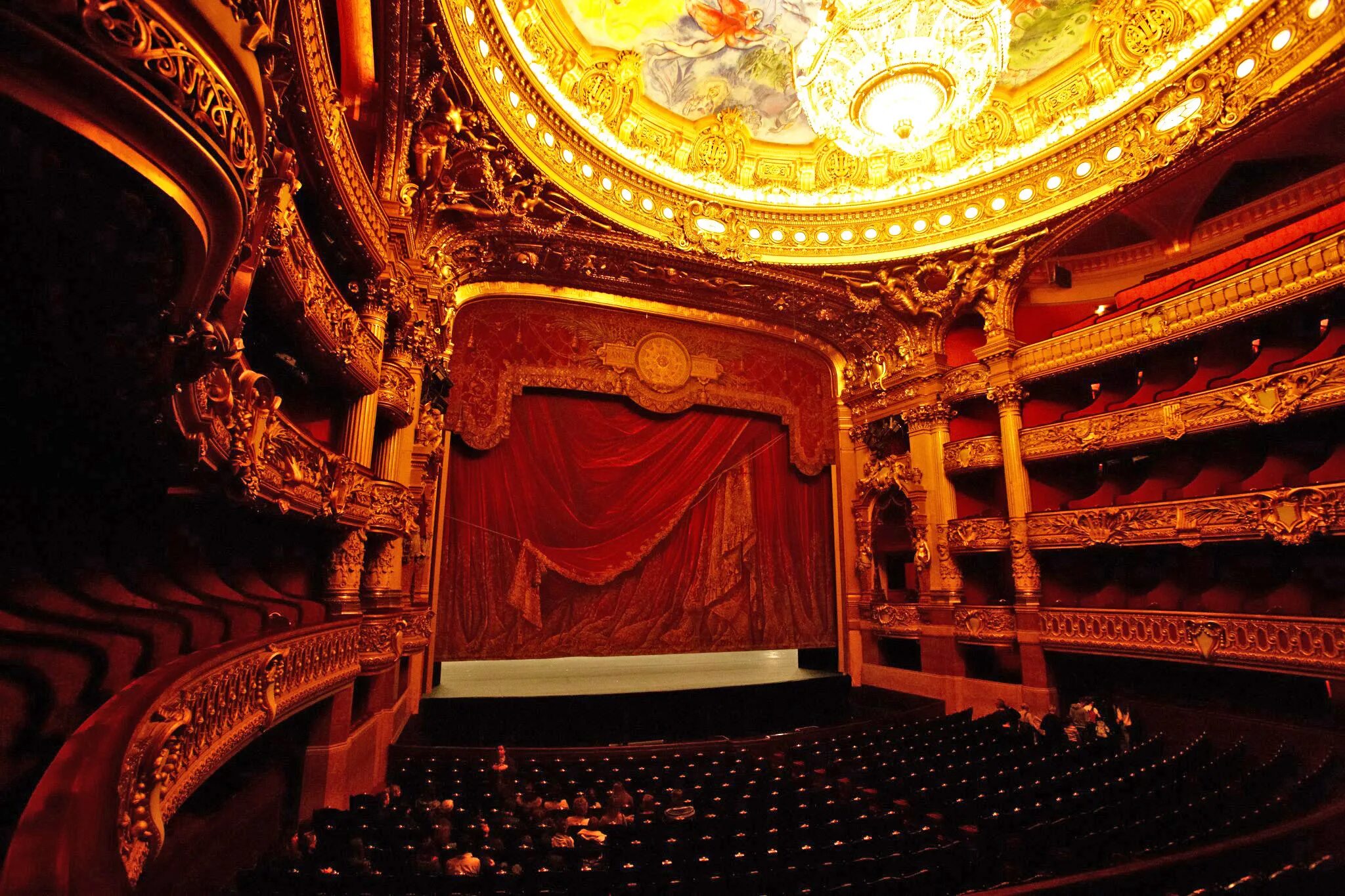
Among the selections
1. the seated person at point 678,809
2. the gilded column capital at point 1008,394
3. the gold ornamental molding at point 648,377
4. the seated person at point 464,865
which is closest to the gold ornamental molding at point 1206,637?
the gilded column capital at point 1008,394

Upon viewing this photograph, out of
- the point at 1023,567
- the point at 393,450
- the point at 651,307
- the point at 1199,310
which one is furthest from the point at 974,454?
the point at 393,450

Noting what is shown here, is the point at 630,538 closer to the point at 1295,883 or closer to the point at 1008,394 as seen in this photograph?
the point at 1008,394

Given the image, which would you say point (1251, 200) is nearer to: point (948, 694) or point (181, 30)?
point (948, 694)

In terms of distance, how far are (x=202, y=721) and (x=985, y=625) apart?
31.9ft

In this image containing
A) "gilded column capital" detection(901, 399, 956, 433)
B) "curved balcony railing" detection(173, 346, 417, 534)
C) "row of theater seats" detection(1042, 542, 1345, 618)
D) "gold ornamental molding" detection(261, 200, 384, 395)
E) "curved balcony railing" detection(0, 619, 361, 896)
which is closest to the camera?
"curved balcony railing" detection(0, 619, 361, 896)

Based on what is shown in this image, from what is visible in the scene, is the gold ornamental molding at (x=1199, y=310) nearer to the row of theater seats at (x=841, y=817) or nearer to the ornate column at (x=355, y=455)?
the row of theater seats at (x=841, y=817)

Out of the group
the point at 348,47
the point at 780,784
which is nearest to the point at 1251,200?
the point at 780,784

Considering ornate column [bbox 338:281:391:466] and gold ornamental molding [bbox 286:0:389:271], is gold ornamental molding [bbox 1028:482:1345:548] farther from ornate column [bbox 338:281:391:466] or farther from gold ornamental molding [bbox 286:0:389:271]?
gold ornamental molding [bbox 286:0:389:271]

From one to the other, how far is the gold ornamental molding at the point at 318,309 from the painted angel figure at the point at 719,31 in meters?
6.01

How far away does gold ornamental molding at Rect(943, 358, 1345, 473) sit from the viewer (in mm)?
6855

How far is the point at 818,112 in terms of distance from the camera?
6.93 m

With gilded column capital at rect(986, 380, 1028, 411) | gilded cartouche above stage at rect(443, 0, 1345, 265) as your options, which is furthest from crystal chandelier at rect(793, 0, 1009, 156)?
gilded column capital at rect(986, 380, 1028, 411)

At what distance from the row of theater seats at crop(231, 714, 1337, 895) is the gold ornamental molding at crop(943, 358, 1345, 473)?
3.91 m

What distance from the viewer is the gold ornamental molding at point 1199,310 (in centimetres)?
695
